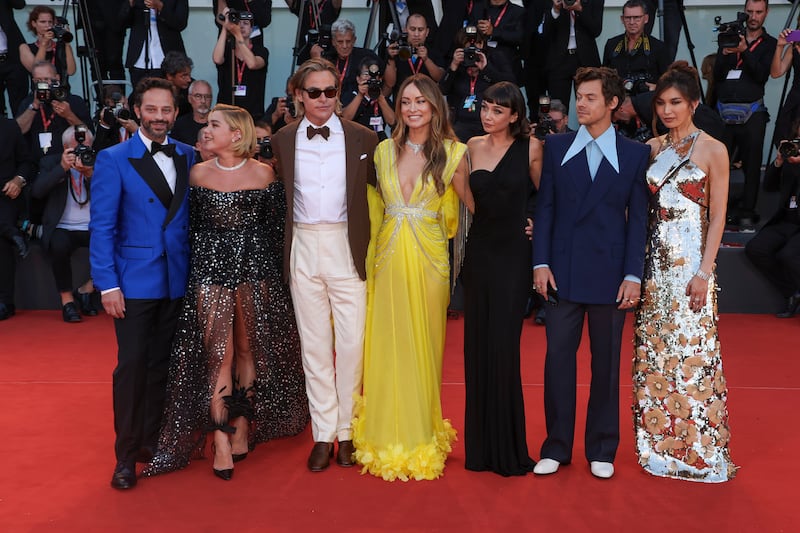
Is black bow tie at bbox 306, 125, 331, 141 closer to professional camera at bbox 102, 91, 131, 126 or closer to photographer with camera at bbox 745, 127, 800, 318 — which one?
professional camera at bbox 102, 91, 131, 126

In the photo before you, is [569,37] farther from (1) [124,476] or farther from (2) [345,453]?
(1) [124,476]

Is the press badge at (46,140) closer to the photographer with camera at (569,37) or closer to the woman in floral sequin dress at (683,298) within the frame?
the photographer with camera at (569,37)

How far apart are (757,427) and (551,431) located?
4.04 ft

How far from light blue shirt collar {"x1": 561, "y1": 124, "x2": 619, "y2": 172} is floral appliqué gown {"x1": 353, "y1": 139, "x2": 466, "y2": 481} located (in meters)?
0.44

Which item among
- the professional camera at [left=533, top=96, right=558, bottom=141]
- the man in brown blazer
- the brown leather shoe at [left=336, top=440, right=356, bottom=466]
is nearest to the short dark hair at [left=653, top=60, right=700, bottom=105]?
the man in brown blazer

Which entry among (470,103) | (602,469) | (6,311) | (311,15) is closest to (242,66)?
(311,15)

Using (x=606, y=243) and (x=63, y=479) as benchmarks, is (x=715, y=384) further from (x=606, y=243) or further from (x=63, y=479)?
(x=63, y=479)

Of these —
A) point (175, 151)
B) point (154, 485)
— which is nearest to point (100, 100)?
point (175, 151)

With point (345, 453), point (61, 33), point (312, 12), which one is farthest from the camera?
point (312, 12)

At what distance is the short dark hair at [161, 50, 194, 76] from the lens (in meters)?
7.79

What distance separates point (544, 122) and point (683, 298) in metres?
3.29

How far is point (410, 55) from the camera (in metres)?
7.99

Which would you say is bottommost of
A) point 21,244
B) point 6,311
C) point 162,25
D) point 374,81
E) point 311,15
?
point 6,311

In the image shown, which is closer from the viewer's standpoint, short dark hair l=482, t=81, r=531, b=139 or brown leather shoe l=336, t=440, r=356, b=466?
short dark hair l=482, t=81, r=531, b=139
